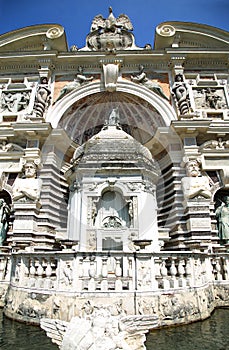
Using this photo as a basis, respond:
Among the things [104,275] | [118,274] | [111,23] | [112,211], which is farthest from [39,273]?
[111,23]

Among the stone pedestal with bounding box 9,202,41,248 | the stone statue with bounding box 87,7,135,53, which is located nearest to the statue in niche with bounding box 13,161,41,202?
the stone pedestal with bounding box 9,202,41,248

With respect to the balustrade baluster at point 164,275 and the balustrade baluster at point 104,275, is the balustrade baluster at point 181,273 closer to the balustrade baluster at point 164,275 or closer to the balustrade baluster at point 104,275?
the balustrade baluster at point 164,275

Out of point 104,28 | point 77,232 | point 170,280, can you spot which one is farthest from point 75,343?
point 104,28

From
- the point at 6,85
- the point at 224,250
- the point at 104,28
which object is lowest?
the point at 224,250

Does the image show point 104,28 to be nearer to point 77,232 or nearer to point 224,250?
point 77,232

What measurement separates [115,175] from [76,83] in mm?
6305

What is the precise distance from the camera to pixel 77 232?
28.8 ft

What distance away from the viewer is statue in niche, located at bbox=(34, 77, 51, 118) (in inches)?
478

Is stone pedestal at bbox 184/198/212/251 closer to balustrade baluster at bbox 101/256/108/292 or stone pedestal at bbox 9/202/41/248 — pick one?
balustrade baluster at bbox 101/256/108/292

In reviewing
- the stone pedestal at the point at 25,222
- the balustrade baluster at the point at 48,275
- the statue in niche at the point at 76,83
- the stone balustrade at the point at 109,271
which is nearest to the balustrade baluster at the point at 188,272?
the stone balustrade at the point at 109,271

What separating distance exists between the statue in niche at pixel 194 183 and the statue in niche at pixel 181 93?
299 cm

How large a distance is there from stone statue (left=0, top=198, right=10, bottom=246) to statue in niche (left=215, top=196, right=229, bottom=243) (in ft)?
27.0

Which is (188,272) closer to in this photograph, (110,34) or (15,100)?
(15,100)

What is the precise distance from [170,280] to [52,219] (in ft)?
20.7
